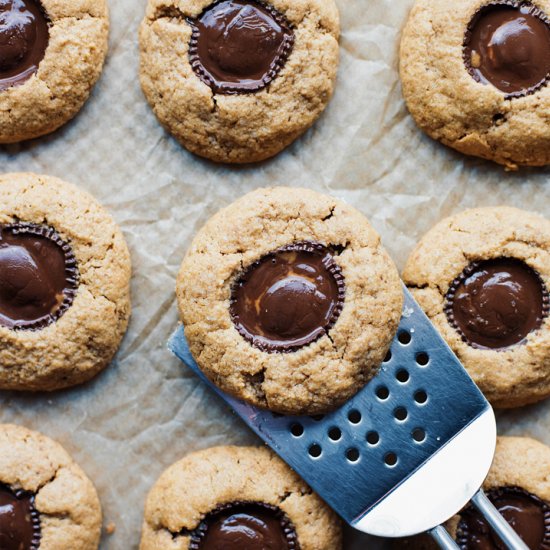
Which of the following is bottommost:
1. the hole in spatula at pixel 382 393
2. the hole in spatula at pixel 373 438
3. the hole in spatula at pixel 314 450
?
the hole in spatula at pixel 314 450

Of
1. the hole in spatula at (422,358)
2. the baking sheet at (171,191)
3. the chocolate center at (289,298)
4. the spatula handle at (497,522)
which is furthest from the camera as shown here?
the baking sheet at (171,191)

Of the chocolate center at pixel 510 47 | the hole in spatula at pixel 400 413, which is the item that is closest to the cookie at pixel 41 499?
the hole in spatula at pixel 400 413

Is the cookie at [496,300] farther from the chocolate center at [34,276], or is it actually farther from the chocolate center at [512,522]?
the chocolate center at [34,276]

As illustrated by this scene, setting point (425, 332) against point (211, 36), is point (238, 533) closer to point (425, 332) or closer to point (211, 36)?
point (425, 332)

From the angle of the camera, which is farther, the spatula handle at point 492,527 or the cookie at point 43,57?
the cookie at point 43,57

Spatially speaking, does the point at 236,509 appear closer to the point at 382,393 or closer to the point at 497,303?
the point at 382,393

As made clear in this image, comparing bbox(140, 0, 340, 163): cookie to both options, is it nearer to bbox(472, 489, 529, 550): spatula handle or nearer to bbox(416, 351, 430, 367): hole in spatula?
bbox(416, 351, 430, 367): hole in spatula

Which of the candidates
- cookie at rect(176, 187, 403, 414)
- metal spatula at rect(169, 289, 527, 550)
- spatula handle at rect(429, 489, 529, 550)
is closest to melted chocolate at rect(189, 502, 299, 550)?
metal spatula at rect(169, 289, 527, 550)

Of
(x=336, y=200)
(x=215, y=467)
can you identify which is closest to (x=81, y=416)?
(x=215, y=467)
